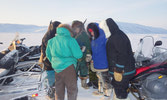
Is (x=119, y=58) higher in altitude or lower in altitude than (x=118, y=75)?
higher

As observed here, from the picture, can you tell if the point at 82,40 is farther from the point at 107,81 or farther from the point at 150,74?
the point at 150,74

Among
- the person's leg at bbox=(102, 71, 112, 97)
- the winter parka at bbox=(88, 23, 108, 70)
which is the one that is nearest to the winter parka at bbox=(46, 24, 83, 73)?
the winter parka at bbox=(88, 23, 108, 70)

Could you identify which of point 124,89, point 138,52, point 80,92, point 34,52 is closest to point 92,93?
point 80,92

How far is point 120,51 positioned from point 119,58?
0.14 metres

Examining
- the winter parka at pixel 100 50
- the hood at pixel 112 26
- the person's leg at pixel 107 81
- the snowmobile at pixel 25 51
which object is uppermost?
the hood at pixel 112 26

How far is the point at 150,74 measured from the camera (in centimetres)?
277

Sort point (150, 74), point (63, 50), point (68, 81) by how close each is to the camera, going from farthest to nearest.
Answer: point (150, 74) < point (68, 81) < point (63, 50)

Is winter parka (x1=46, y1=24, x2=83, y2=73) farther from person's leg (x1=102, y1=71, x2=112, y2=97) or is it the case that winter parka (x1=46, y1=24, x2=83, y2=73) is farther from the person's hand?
person's leg (x1=102, y1=71, x2=112, y2=97)

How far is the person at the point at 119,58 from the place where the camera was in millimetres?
2535

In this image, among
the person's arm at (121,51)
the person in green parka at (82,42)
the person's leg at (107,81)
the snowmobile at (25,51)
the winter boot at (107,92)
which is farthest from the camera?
the snowmobile at (25,51)

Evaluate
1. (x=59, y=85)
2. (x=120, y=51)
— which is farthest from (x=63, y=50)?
(x=120, y=51)

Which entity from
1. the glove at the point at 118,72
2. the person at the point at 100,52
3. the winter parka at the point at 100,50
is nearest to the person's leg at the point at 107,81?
the person at the point at 100,52

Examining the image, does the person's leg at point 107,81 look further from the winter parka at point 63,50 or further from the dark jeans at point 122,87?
the winter parka at point 63,50

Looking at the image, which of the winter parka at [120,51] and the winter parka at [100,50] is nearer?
the winter parka at [120,51]
